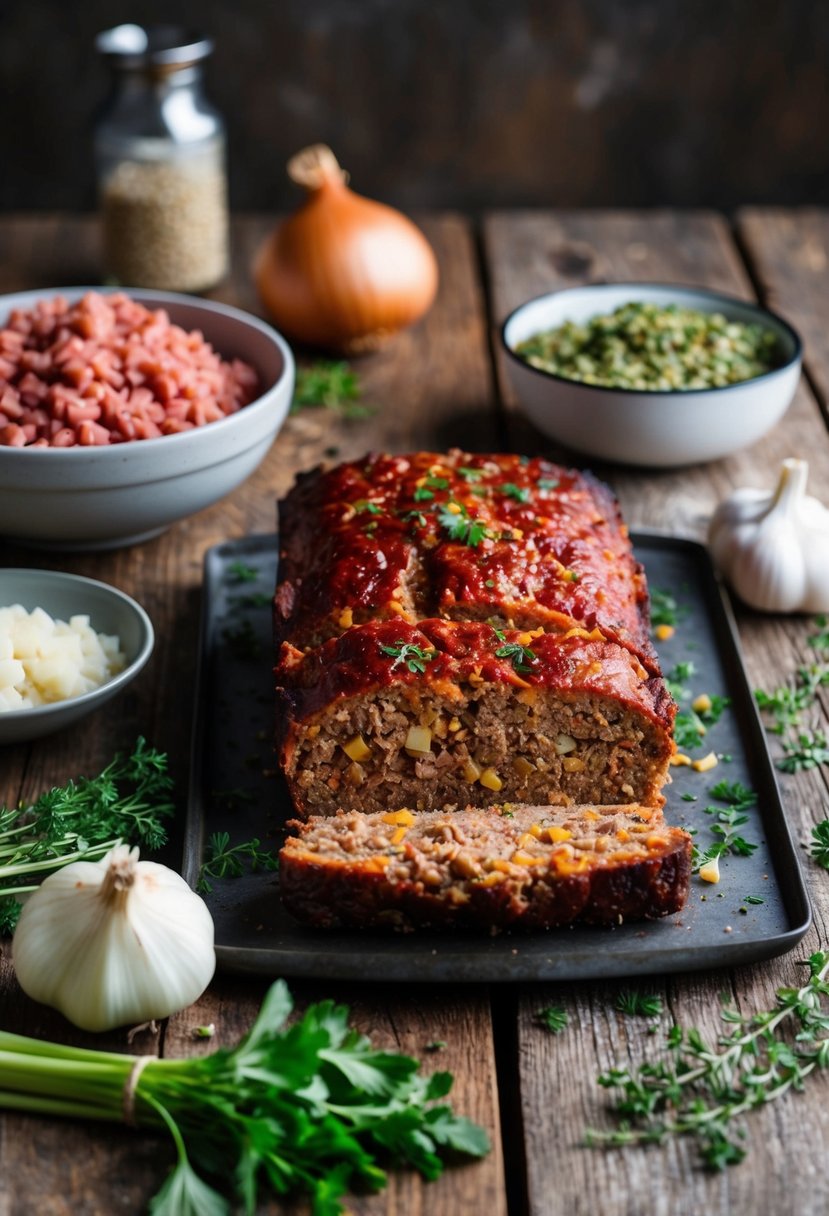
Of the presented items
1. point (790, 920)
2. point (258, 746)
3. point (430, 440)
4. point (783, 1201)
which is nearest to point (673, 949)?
point (790, 920)

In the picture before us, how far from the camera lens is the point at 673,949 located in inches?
128

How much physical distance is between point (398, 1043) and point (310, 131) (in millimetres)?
8113

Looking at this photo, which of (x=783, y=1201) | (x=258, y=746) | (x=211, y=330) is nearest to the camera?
(x=783, y=1201)

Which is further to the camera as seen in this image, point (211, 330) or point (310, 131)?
point (310, 131)

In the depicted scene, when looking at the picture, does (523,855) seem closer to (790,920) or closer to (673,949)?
(673,949)

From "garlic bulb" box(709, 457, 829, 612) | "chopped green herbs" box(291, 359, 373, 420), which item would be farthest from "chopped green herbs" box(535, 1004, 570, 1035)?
"chopped green herbs" box(291, 359, 373, 420)

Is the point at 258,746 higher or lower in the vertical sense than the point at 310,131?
higher

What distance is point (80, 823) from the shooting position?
3.66 m

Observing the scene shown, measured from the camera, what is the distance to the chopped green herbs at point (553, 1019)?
319 cm

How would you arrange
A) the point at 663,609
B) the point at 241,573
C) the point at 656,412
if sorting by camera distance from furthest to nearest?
the point at 656,412, the point at 241,573, the point at 663,609

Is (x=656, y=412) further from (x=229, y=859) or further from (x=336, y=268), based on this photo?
(x=229, y=859)

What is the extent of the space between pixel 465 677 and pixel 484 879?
0.57 meters

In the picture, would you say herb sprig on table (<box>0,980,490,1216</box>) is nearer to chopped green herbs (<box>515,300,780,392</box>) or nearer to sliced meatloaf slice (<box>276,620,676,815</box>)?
sliced meatloaf slice (<box>276,620,676,815</box>)

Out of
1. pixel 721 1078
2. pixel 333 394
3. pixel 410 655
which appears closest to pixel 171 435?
pixel 410 655
